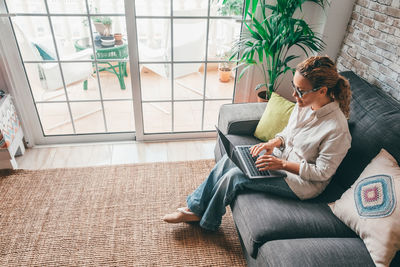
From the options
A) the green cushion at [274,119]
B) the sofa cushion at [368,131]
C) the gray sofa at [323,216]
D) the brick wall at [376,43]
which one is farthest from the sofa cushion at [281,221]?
the brick wall at [376,43]

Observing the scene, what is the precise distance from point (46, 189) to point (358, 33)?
2.59 meters

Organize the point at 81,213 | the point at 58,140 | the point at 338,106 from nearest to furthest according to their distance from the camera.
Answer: the point at 338,106 → the point at 81,213 → the point at 58,140

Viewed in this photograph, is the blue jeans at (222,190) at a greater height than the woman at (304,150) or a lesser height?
lesser

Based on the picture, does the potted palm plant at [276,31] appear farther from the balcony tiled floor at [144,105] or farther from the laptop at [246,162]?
the laptop at [246,162]

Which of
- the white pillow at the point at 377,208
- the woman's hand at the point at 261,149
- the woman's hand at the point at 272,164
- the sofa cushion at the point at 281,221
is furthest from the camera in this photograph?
the woman's hand at the point at 261,149

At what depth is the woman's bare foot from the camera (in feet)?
5.74

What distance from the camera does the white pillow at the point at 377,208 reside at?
1.14 m

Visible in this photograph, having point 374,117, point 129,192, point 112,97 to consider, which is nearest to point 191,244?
point 129,192

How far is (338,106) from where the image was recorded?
1403mm

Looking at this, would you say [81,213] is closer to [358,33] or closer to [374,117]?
[374,117]

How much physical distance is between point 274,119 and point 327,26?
948mm

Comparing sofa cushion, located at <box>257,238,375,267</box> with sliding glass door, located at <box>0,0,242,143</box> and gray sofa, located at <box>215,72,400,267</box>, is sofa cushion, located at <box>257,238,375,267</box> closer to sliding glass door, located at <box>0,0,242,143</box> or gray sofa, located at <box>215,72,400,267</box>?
gray sofa, located at <box>215,72,400,267</box>

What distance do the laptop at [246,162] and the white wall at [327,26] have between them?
1034mm

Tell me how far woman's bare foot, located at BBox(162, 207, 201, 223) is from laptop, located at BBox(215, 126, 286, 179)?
45 cm
